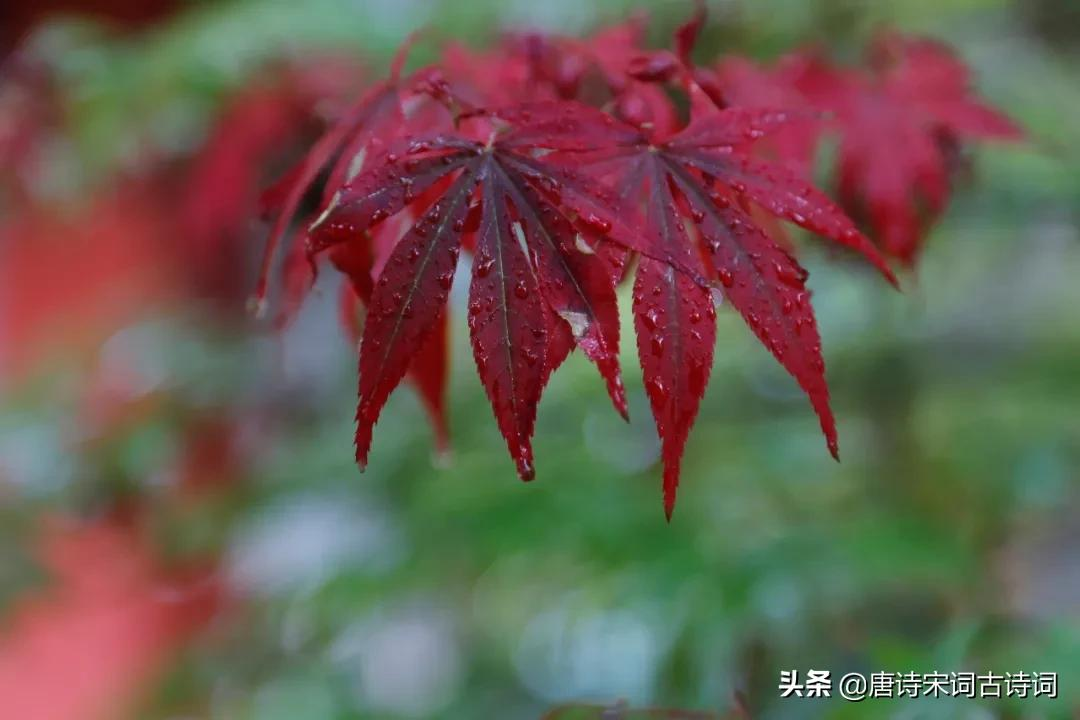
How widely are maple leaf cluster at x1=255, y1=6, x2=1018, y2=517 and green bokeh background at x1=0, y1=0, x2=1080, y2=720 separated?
0.29 meters

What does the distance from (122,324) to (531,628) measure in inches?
30.9

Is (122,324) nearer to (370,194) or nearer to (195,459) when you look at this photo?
(195,459)

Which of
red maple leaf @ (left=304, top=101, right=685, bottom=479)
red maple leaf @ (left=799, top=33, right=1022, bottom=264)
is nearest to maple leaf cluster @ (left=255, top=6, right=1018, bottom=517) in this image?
red maple leaf @ (left=304, top=101, right=685, bottom=479)

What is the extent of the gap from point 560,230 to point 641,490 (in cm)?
72

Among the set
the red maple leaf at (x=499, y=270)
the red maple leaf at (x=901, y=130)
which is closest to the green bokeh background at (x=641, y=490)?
the red maple leaf at (x=901, y=130)

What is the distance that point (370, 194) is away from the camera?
0.44 m

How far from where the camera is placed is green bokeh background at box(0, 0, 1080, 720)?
2.81 feet

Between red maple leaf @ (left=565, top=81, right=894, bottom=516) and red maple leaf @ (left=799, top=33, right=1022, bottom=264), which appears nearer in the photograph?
red maple leaf @ (left=565, top=81, right=894, bottom=516)

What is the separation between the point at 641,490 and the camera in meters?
1.11

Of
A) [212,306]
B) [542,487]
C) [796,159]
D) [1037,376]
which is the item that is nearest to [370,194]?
[796,159]

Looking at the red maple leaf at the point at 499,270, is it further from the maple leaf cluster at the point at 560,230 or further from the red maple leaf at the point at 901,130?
the red maple leaf at the point at 901,130

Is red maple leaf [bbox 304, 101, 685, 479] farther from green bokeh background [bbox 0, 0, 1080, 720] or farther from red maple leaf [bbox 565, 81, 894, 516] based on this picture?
green bokeh background [bbox 0, 0, 1080, 720]

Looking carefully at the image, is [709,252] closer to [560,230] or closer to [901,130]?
[560,230]

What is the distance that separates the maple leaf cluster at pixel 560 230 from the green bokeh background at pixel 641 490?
11.6 inches
